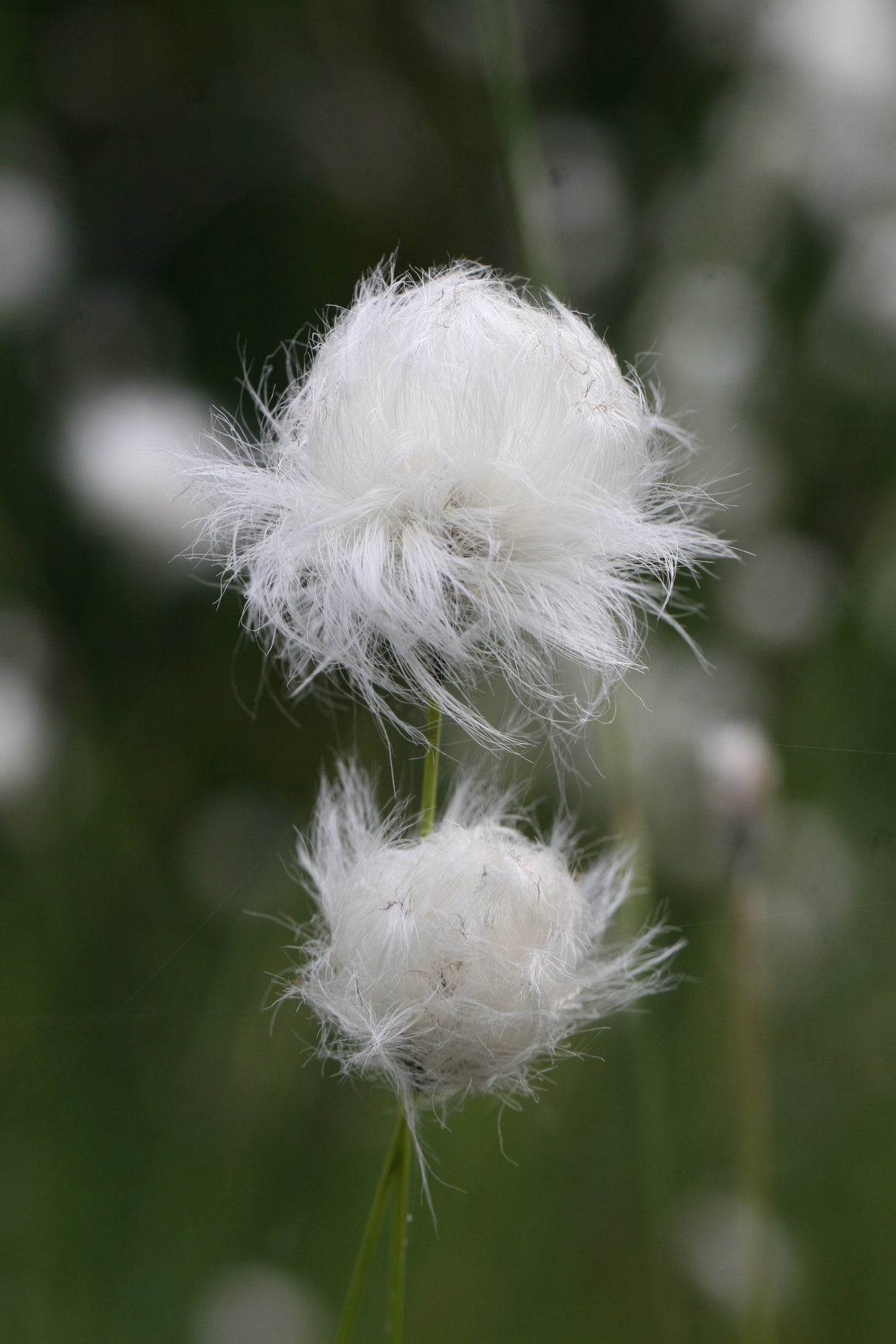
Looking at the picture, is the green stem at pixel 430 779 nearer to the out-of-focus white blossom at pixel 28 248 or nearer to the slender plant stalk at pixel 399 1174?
the slender plant stalk at pixel 399 1174

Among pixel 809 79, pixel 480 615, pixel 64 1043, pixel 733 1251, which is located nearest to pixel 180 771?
pixel 64 1043

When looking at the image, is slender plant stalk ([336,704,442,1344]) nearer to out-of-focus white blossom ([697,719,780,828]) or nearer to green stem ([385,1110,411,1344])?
green stem ([385,1110,411,1344])

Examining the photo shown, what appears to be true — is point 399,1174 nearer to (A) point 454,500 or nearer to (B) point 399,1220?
(B) point 399,1220

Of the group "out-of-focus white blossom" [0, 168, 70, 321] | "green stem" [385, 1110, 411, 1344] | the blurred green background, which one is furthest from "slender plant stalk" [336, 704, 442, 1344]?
"out-of-focus white blossom" [0, 168, 70, 321]

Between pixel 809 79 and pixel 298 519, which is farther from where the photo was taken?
pixel 809 79

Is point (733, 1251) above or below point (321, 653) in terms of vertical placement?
below

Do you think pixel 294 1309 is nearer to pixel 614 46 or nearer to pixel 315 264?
pixel 315 264

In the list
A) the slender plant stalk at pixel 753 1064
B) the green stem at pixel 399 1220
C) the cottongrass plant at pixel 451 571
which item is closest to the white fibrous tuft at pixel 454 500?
the cottongrass plant at pixel 451 571

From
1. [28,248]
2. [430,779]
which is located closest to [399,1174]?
[430,779]
